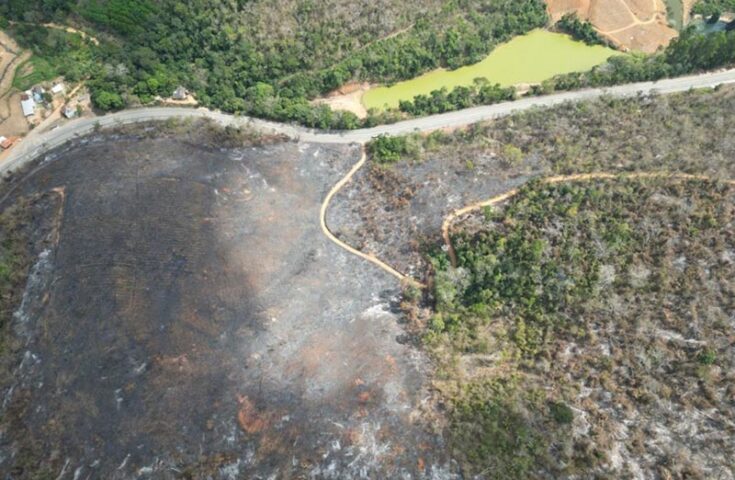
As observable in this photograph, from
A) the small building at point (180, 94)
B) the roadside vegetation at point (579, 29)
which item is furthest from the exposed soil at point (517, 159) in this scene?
the small building at point (180, 94)

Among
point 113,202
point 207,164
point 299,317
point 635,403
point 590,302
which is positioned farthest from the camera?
point 207,164

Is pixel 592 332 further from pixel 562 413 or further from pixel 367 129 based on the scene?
pixel 367 129

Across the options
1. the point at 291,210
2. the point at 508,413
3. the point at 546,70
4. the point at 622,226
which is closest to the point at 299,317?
the point at 291,210

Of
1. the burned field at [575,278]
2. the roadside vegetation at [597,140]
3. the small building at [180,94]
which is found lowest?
the burned field at [575,278]

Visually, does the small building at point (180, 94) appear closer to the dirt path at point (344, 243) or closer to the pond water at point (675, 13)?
the dirt path at point (344, 243)

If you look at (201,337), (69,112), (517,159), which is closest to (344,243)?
(201,337)

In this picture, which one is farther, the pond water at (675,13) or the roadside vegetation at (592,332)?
the pond water at (675,13)

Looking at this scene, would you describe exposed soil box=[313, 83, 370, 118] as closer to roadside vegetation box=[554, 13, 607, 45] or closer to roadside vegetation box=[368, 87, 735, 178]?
roadside vegetation box=[368, 87, 735, 178]

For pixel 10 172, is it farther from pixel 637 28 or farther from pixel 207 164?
pixel 637 28
